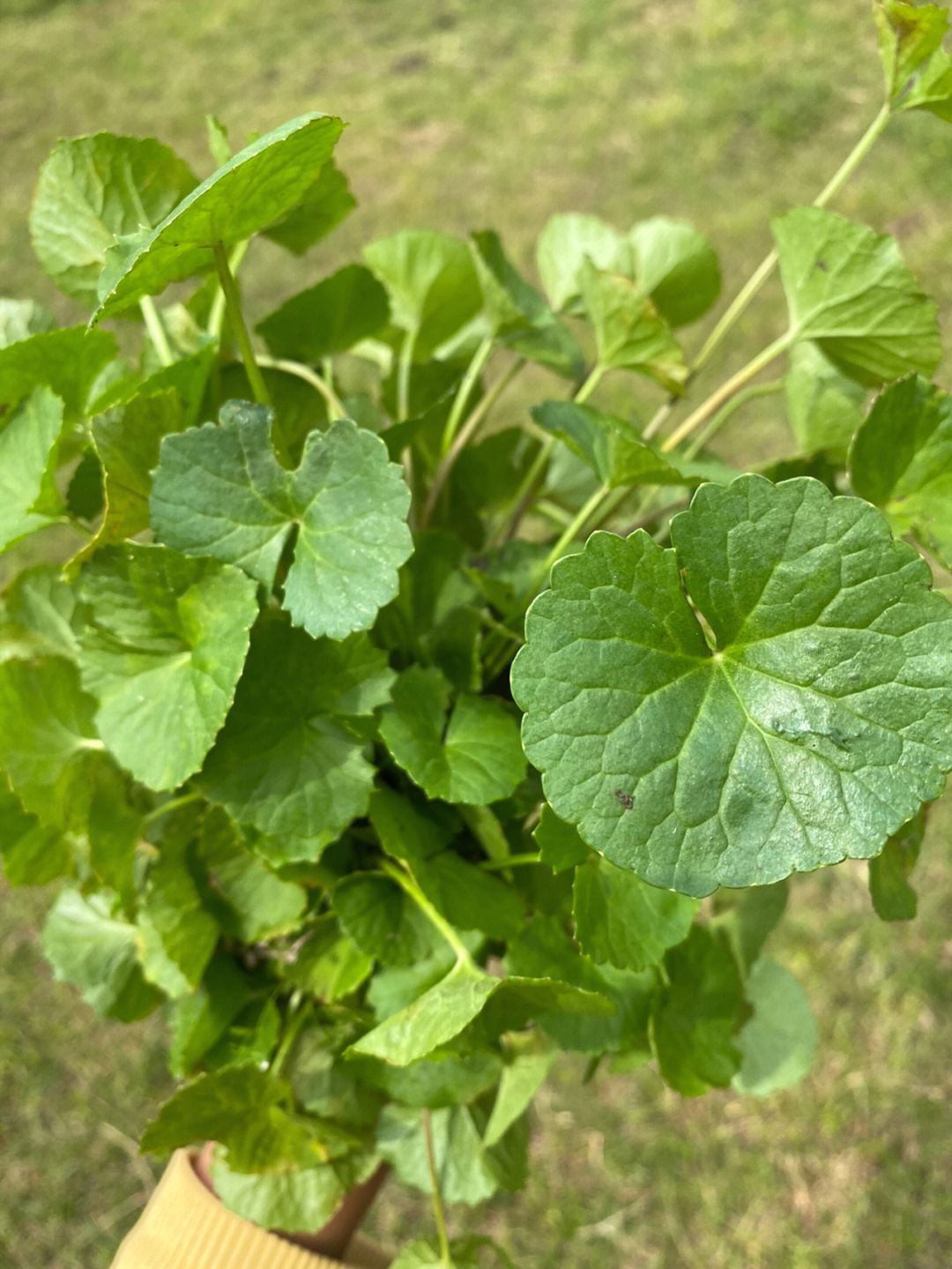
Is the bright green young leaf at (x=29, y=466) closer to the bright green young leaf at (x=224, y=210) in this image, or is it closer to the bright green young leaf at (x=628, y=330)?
the bright green young leaf at (x=224, y=210)

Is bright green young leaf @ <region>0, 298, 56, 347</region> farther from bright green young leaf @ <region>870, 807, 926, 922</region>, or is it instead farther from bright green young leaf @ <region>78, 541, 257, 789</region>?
bright green young leaf @ <region>870, 807, 926, 922</region>

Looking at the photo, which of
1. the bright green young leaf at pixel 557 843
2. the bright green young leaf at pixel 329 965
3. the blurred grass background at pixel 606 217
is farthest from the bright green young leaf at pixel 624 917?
the blurred grass background at pixel 606 217

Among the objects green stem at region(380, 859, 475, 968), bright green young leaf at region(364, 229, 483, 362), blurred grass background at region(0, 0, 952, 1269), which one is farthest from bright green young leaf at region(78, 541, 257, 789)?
blurred grass background at region(0, 0, 952, 1269)

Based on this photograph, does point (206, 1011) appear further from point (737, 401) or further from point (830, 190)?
point (830, 190)

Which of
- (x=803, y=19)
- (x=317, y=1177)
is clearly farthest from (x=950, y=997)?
(x=803, y=19)

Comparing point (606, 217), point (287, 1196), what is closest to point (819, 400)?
point (287, 1196)
